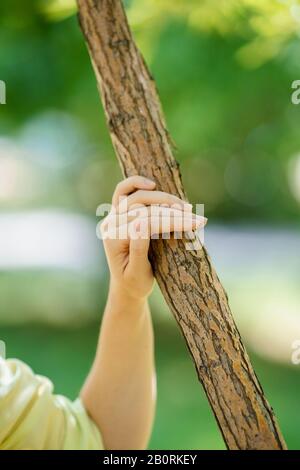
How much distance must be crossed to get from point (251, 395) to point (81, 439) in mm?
395

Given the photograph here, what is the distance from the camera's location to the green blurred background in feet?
9.10

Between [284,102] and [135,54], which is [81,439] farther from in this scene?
[284,102]

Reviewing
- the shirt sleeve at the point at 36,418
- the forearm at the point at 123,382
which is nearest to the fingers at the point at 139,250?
the forearm at the point at 123,382

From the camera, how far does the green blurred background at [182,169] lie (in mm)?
2773

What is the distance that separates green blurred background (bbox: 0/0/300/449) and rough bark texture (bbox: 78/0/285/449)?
1.19 feet

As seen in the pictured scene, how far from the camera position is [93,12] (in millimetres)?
925

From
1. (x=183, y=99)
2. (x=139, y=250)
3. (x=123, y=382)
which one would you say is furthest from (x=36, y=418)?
(x=183, y=99)

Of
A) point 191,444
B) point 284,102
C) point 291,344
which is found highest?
point 284,102

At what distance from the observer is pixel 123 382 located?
112 cm

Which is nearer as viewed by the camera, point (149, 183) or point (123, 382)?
point (149, 183)

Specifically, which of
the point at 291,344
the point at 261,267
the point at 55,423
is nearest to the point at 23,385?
the point at 55,423

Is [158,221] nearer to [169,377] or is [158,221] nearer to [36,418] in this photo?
[36,418]

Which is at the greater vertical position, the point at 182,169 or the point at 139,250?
the point at 182,169

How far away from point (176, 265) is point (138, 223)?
7 cm
